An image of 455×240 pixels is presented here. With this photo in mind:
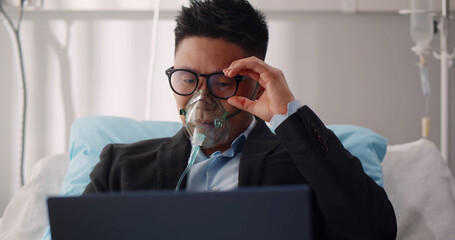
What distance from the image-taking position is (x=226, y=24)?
140cm

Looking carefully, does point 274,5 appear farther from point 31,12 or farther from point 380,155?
point 31,12

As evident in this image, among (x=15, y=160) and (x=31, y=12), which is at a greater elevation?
(x=31, y=12)

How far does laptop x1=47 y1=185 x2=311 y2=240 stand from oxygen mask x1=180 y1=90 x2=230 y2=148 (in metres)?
0.54

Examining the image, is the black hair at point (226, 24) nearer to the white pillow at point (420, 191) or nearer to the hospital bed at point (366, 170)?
the hospital bed at point (366, 170)

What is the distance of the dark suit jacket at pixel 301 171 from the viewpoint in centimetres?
114

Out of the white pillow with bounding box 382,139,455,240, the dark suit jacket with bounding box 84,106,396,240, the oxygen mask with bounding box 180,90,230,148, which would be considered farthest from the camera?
the white pillow with bounding box 382,139,455,240

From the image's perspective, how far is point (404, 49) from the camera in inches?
97.7

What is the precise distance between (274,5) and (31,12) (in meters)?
1.13

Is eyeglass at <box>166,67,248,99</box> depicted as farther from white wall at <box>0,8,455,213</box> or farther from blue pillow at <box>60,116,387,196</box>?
white wall at <box>0,8,455,213</box>

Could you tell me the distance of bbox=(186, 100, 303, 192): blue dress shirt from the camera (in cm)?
135

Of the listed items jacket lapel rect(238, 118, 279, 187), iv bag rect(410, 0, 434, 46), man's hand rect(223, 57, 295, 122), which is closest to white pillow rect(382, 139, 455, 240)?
iv bag rect(410, 0, 434, 46)

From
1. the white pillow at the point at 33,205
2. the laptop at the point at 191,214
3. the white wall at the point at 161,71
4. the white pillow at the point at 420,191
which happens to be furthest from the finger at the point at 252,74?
the white wall at the point at 161,71

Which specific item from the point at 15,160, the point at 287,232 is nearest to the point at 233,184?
the point at 287,232

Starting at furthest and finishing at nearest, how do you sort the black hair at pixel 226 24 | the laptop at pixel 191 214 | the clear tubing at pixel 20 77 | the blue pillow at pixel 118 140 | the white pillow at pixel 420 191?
the clear tubing at pixel 20 77 → the blue pillow at pixel 118 140 → the white pillow at pixel 420 191 → the black hair at pixel 226 24 → the laptop at pixel 191 214
